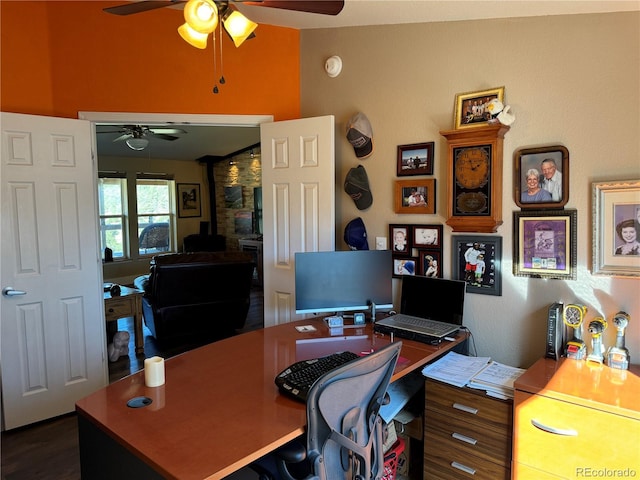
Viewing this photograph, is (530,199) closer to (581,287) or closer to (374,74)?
(581,287)

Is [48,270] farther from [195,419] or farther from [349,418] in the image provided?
[349,418]

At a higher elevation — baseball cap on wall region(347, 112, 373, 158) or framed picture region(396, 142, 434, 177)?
baseball cap on wall region(347, 112, 373, 158)

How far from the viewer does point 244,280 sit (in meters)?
4.66

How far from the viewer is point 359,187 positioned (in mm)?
2963

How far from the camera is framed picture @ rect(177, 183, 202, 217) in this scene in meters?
8.74

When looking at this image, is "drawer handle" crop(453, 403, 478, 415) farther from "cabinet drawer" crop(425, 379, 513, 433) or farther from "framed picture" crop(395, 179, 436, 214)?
"framed picture" crop(395, 179, 436, 214)

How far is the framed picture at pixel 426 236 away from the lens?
2.67m

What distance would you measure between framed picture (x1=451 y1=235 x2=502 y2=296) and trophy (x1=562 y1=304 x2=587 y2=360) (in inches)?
14.6

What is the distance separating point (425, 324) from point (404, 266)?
0.50 m

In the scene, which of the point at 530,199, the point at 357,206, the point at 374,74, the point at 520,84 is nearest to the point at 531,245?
the point at 530,199

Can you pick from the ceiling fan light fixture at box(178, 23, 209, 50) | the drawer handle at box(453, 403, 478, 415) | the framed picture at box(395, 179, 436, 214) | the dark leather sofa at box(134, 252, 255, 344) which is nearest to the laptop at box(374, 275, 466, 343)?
the drawer handle at box(453, 403, 478, 415)

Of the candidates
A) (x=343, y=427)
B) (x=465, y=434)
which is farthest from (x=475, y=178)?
(x=343, y=427)

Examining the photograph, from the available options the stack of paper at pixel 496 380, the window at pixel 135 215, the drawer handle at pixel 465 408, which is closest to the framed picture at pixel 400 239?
the stack of paper at pixel 496 380

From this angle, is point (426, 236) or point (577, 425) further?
point (426, 236)
